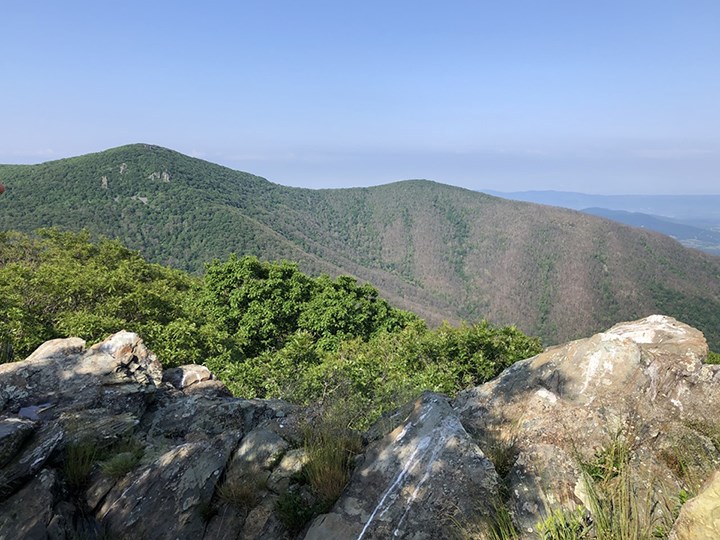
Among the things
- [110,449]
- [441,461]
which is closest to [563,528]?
[441,461]

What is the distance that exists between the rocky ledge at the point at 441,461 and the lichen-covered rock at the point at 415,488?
1 cm

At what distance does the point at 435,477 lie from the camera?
375 centimetres

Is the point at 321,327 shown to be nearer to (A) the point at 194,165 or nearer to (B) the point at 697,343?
(B) the point at 697,343

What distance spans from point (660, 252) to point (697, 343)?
201m

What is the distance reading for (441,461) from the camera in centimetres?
388

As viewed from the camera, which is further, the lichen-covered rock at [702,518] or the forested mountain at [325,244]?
the forested mountain at [325,244]

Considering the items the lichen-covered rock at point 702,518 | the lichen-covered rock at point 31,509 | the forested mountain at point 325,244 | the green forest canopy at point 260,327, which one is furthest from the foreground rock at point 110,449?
the forested mountain at point 325,244

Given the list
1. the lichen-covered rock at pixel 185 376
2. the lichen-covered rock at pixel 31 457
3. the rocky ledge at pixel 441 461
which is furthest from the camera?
the lichen-covered rock at pixel 185 376

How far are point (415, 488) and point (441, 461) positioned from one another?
354mm

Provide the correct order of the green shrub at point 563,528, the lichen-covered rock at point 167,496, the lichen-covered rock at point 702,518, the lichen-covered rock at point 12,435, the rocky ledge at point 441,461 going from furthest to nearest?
1. the lichen-covered rock at point 12,435
2. the lichen-covered rock at point 167,496
3. the rocky ledge at point 441,461
4. the green shrub at point 563,528
5. the lichen-covered rock at point 702,518

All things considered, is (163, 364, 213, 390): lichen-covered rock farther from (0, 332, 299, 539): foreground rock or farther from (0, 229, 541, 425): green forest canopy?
(0, 229, 541, 425): green forest canopy

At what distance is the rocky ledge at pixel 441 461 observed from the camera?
3.43 meters

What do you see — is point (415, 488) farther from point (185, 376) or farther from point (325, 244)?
point (325, 244)

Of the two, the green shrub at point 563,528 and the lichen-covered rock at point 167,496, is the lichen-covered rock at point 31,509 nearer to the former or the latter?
the lichen-covered rock at point 167,496
